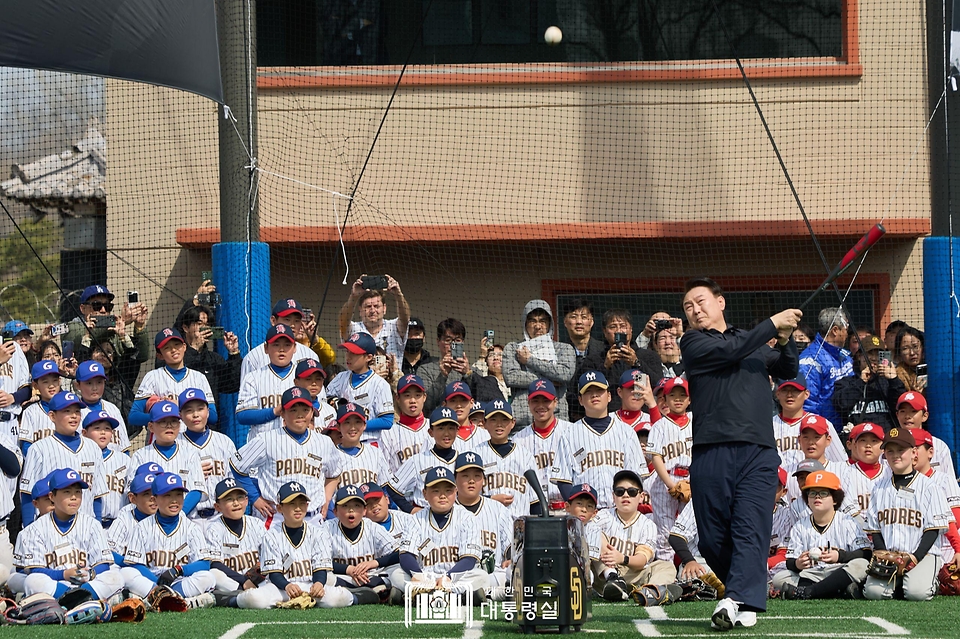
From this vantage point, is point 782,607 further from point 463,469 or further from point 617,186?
point 617,186

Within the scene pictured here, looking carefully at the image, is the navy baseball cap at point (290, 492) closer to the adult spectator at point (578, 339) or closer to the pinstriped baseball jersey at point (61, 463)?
the pinstriped baseball jersey at point (61, 463)

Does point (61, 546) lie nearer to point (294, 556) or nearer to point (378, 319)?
point (294, 556)

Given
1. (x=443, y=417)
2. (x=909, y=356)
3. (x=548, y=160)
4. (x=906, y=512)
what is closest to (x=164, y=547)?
(x=443, y=417)

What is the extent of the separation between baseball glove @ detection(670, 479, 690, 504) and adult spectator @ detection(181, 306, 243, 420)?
354 cm

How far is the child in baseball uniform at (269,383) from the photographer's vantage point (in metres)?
9.01

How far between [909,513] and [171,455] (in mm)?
4841

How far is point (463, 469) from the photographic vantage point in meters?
8.02

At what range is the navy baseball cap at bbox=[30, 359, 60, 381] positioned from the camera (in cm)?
905

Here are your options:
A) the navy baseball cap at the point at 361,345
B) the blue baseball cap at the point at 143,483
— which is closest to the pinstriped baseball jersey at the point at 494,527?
the navy baseball cap at the point at 361,345

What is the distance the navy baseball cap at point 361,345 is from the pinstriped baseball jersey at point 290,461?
775 mm

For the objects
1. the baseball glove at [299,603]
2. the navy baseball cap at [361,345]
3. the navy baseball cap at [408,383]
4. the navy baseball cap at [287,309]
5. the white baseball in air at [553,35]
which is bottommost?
the baseball glove at [299,603]

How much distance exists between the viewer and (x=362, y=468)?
8781 millimetres

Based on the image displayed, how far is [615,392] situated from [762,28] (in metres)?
5.17

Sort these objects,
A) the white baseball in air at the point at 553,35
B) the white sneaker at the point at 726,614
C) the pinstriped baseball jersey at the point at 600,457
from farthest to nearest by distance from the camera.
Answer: the white baseball in air at the point at 553,35
the pinstriped baseball jersey at the point at 600,457
the white sneaker at the point at 726,614
